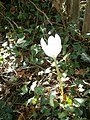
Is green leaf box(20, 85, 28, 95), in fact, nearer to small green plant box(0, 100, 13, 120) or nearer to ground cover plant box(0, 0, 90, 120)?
ground cover plant box(0, 0, 90, 120)

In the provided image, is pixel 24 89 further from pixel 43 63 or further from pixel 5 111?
pixel 43 63

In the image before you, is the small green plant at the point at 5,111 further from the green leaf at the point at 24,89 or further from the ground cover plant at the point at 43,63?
the green leaf at the point at 24,89

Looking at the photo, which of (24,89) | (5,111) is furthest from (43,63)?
(5,111)

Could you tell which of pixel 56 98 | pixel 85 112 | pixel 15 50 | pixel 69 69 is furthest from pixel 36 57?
pixel 85 112

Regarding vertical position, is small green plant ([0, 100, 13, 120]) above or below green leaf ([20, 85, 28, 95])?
below

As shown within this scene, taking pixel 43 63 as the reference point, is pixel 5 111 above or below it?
below

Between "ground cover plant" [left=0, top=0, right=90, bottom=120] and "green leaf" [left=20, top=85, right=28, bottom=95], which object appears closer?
"ground cover plant" [left=0, top=0, right=90, bottom=120]

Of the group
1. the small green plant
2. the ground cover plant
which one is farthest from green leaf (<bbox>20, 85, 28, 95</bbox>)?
the small green plant

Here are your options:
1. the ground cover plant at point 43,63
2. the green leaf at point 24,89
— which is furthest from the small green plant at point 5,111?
the green leaf at point 24,89
